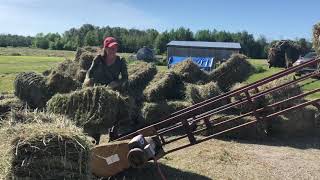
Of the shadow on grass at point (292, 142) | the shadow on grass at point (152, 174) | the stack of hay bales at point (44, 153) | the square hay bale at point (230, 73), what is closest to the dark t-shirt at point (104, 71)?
the shadow on grass at point (152, 174)

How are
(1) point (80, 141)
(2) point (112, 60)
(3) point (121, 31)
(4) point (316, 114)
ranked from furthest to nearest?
(3) point (121, 31)
(4) point (316, 114)
(2) point (112, 60)
(1) point (80, 141)

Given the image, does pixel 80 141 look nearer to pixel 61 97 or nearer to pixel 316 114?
pixel 61 97

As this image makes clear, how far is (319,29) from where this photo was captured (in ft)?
36.7

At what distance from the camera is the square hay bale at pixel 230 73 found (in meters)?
14.7

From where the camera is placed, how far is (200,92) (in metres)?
13.1

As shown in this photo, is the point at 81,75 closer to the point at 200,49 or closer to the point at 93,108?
the point at 93,108

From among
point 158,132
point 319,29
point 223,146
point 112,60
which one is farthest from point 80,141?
point 319,29

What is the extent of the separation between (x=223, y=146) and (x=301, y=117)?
247cm

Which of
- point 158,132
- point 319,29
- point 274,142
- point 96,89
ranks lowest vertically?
point 274,142

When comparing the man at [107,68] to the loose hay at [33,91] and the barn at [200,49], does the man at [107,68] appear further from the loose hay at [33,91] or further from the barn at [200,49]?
the barn at [200,49]

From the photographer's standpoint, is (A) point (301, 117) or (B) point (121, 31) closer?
(A) point (301, 117)

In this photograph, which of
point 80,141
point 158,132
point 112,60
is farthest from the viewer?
point 112,60

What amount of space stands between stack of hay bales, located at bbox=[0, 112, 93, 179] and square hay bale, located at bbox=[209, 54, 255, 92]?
31.1 ft

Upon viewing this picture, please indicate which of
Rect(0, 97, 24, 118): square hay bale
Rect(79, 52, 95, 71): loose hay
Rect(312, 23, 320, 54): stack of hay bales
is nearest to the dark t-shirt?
Rect(0, 97, 24, 118): square hay bale
